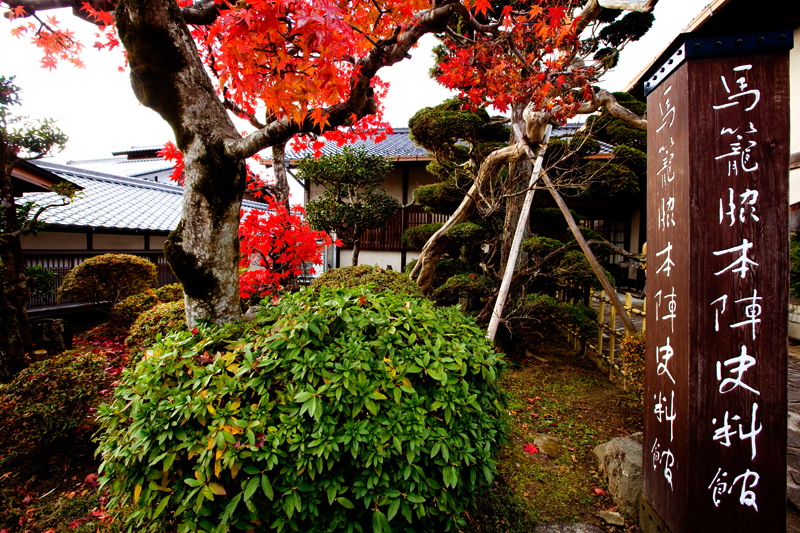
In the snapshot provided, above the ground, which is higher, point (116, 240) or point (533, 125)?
point (533, 125)

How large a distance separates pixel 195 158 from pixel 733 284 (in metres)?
4.19

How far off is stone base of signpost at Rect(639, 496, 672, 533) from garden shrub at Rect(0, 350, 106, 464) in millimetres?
5497

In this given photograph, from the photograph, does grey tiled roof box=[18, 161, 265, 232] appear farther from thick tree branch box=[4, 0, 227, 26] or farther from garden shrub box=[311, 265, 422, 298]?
garden shrub box=[311, 265, 422, 298]

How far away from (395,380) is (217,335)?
4.65 ft

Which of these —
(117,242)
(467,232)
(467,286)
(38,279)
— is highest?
(117,242)

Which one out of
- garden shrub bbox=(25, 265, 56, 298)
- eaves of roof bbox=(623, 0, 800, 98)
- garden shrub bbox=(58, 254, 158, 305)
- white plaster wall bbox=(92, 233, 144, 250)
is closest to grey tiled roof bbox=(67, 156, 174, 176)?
white plaster wall bbox=(92, 233, 144, 250)

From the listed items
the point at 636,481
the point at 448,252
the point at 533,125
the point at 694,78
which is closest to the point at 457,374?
the point at 636,481

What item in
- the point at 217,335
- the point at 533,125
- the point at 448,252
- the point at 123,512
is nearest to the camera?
the point at 217,335

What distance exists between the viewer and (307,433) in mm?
2025

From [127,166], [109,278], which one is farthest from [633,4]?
[127,166]

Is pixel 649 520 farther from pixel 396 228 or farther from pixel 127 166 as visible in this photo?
pixel 127 166

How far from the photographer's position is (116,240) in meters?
10.5

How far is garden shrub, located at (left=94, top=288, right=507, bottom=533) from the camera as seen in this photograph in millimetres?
1992

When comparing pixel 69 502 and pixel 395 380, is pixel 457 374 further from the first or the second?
pixel 69 502
